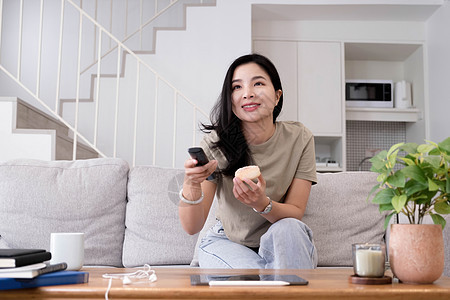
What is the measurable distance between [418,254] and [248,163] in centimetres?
83

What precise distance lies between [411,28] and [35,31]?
3588 millimetres

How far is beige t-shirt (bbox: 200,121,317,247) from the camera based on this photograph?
1.75m

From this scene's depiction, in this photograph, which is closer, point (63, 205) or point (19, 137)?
point (63, 205)

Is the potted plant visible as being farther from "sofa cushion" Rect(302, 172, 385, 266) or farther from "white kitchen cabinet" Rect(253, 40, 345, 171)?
"white kitchen cabinet" Rect(253, 40, 345, 171)

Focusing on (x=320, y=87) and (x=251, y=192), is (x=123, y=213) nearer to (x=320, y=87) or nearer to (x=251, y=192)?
(x=251, y=192)

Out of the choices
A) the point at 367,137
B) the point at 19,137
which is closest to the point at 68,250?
the point at 19,137

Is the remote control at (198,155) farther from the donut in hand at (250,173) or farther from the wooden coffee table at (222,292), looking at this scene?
the wooden coffee table at (222,292)

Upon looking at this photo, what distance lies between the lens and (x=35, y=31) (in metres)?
4.90

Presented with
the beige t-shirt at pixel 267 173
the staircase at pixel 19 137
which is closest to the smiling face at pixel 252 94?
the beige t-shirt at pixel 267 173

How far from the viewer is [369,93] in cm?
479

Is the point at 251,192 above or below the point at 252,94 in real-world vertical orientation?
below

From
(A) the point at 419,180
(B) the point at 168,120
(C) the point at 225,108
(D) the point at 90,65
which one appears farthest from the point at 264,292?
(D) the point at 90,65

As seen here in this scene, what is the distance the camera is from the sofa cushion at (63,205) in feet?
6.73

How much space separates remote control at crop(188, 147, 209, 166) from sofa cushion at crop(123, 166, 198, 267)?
686 millimetres
